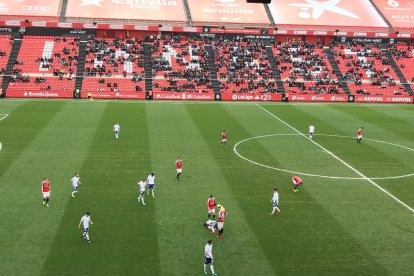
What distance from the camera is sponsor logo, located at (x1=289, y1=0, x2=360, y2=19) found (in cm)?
8962

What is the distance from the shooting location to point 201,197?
84.8 ft

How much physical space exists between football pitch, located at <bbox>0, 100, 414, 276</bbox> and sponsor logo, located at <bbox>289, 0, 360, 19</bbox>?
154 ft

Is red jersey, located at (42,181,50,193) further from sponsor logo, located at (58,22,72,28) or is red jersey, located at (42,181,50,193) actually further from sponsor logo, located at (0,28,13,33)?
sponsor logo, located at (0,28,13,33)

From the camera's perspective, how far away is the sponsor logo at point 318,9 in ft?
294

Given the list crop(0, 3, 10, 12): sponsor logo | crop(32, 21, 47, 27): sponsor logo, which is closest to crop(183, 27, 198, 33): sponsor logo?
crop(32, 21, 47, 27): sponsor logo

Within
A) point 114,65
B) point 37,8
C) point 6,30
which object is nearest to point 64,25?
point 37,8

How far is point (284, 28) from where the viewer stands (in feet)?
282

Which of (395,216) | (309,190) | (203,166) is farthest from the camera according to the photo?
(203,166)

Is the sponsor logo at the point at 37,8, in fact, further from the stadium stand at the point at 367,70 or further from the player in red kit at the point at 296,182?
the player in red kit at the point at 296,182

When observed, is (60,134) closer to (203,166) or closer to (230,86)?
(203,166)

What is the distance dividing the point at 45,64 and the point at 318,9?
5399cm

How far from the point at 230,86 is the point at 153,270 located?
182ft

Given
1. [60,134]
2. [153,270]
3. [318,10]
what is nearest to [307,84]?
[318,10]

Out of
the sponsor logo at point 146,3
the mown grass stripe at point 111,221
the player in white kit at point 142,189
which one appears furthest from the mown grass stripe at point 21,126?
the sponsor logo at point 146,3
